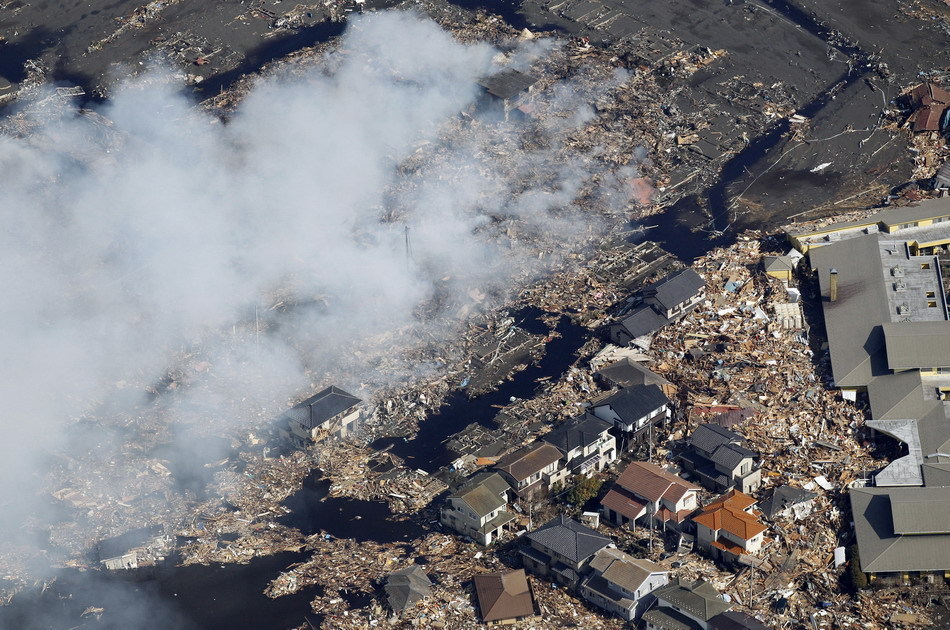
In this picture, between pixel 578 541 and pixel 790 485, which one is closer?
pixel 578 541

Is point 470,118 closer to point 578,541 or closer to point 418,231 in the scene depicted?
point 418,231

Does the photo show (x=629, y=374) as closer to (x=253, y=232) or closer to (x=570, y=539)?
(x=570, y=539)

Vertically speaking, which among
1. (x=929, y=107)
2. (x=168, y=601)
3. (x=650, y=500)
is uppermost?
(x=168, y=601)

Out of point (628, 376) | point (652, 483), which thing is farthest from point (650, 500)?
point (628, 376)

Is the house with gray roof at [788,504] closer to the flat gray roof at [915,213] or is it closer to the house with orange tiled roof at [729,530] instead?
the house with orange tiled roof at [729,530]

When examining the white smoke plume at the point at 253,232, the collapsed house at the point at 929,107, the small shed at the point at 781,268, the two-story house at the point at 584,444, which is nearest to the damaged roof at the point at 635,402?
the two-story house at the point at 584,444

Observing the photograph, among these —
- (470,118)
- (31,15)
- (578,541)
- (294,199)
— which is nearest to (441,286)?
(294,199)
